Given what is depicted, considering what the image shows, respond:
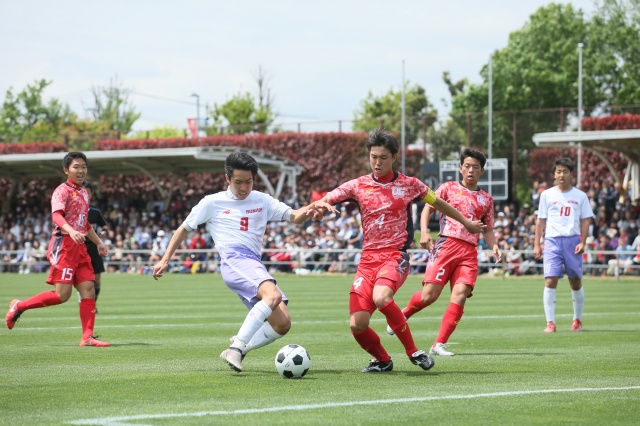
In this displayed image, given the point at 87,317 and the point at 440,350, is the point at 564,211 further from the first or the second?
the point at 87,317

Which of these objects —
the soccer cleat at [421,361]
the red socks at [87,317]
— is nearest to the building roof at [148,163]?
the red socks at [87,317]

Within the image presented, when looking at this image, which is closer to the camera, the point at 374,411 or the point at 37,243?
the point at 374,411

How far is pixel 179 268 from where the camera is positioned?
40750 millimetres

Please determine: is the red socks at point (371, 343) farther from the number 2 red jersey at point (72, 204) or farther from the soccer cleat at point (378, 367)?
the number 2 red jersey at point (72, 204)

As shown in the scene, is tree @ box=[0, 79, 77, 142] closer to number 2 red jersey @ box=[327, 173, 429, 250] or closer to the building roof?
the building roof

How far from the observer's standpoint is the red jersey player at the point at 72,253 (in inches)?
495

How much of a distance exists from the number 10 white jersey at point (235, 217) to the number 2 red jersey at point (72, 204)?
327 cm

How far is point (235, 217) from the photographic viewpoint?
9.83 m

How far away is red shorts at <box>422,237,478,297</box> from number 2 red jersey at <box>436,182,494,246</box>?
0.08 m

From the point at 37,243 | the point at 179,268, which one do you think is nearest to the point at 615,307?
the point at 179,268

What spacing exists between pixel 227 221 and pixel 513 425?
4.20 m

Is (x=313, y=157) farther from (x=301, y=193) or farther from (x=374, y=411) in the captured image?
(x=374, y=411)

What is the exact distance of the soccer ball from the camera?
890cm

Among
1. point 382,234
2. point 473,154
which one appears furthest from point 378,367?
point 473,154
